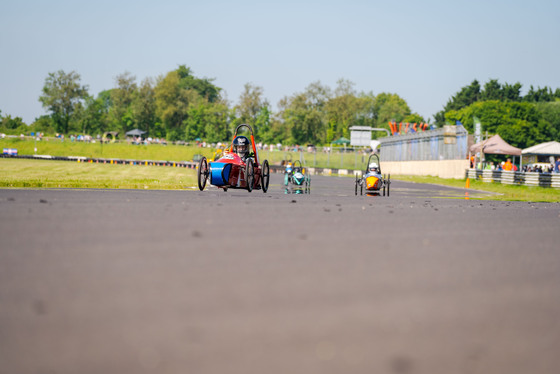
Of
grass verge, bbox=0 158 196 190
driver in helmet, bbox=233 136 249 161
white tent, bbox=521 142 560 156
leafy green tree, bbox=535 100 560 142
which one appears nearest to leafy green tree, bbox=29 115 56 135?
leafy green tree, bbox=535 100 560 142

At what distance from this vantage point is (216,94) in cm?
17325

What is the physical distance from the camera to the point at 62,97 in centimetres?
11894

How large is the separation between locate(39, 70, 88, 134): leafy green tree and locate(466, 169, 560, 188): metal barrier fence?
9299 centimetres

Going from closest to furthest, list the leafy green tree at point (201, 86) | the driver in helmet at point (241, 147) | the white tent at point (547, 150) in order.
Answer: the driver in helmet at point (241, 147) < the white tent at point (547, 150) < the leafy green tree at point (201, 86)

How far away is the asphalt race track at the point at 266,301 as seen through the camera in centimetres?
316

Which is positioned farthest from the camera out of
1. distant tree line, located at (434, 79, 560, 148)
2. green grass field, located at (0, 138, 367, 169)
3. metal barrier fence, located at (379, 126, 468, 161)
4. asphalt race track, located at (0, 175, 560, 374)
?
distant tree line, located at (434, 79, 560, 148)

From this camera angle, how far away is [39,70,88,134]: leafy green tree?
118938 mm

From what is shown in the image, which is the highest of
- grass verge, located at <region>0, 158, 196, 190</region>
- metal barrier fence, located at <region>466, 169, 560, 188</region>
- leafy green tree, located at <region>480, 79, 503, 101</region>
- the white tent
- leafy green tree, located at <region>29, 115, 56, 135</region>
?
leafy green tree, located at <region>480, 79, 503, 101</region>

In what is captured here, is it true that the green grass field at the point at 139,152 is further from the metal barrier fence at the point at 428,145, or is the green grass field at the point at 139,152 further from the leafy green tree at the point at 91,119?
the leafy green tree at the point at 91,119

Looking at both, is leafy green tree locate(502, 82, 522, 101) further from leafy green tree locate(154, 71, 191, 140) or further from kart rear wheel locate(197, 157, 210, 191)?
kart rear wheel locate(197, 157, 210, 191)

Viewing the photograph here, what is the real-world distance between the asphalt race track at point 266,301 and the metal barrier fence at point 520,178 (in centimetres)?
2933

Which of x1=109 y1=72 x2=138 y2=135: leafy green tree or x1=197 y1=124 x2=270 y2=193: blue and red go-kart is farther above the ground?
x1=109 y1=72 x2=138 y2=135: leafy green tree

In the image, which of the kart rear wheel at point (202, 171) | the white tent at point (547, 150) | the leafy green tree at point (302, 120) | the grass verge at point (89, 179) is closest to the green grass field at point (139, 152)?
the white tent at point (547, 150)

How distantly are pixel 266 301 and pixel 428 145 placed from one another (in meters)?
56.7
